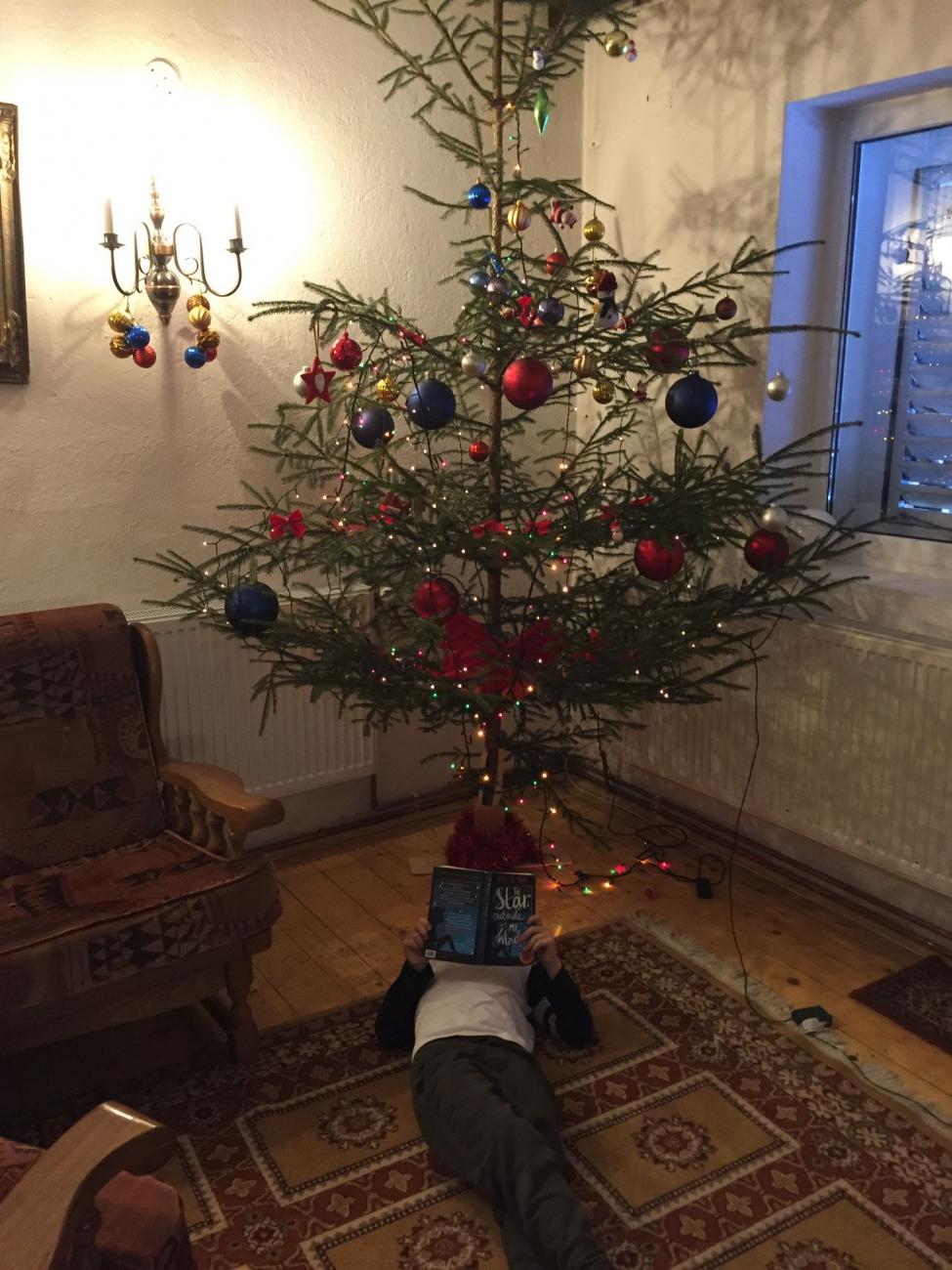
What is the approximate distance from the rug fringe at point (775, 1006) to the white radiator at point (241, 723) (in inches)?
37.8

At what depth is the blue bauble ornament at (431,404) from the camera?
82.5 inches

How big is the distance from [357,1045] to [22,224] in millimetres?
1977

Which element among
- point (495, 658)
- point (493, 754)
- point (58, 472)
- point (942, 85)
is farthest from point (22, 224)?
Result: point (942, 85)

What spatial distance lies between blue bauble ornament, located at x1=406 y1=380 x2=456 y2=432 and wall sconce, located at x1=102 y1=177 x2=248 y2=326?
33.6 inches

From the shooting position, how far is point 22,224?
2441 millimetres

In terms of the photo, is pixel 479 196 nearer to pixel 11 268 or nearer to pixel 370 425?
pixel 370 425

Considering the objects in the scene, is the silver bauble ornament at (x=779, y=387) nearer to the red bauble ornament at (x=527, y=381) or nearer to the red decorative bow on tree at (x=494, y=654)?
the red bauble ornament at (x=527, y=381)

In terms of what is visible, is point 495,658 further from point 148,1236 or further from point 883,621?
point 148,1236

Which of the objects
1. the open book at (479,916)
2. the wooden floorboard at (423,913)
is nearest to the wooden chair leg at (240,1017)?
the wooden floorboard at (423,913)

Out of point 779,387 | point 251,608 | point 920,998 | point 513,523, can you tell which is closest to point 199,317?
point 251,608

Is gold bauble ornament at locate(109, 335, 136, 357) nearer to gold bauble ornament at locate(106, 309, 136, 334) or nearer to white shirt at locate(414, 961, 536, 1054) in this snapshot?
gold bauble ornament at locate(106, 309, 136, 334)

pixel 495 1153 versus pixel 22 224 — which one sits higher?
pixel 22 224

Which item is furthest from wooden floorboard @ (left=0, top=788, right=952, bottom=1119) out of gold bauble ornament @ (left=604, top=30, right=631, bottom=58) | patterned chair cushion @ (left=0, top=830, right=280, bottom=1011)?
gold bauble ornament @ (left=604, top=30, right=631, bottom=58)

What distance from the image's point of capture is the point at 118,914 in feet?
6.39
